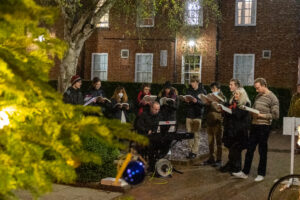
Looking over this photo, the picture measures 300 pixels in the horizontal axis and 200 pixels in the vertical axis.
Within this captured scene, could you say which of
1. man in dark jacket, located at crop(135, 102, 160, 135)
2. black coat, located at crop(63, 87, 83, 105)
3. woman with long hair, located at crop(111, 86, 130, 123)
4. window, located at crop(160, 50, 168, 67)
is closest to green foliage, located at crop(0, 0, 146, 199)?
man in dark jacket, located at crop(135, 102, 160, 135)

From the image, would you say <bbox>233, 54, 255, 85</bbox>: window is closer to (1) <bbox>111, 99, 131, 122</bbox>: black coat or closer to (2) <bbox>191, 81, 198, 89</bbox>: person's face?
(1) <bbox>111, 99, 131, 122</bbox>: black coat

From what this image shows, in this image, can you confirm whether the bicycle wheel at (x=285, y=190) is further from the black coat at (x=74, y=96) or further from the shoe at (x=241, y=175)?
the black coat at (x=74, y=96)

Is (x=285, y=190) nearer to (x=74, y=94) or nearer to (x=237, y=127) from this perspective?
(x=237, y=127)

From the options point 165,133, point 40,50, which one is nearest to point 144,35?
point 165,133

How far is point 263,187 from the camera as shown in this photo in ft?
28.9

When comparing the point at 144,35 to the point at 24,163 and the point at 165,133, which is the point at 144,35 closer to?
the point at 165,133

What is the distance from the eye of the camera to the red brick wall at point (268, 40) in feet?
80.9

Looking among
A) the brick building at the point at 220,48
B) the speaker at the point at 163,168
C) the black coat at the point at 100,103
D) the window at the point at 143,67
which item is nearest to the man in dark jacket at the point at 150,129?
the speaker at the point at 163,168

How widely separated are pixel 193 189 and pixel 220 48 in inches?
713

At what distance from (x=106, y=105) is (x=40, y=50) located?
10.0m

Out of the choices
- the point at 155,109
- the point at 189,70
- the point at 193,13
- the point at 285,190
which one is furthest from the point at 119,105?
the point at 189,70

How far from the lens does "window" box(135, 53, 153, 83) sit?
27281 millimetres

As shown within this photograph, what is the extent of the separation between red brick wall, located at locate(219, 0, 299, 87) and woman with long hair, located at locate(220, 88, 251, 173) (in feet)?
51.7

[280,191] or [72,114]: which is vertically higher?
[72,114]
